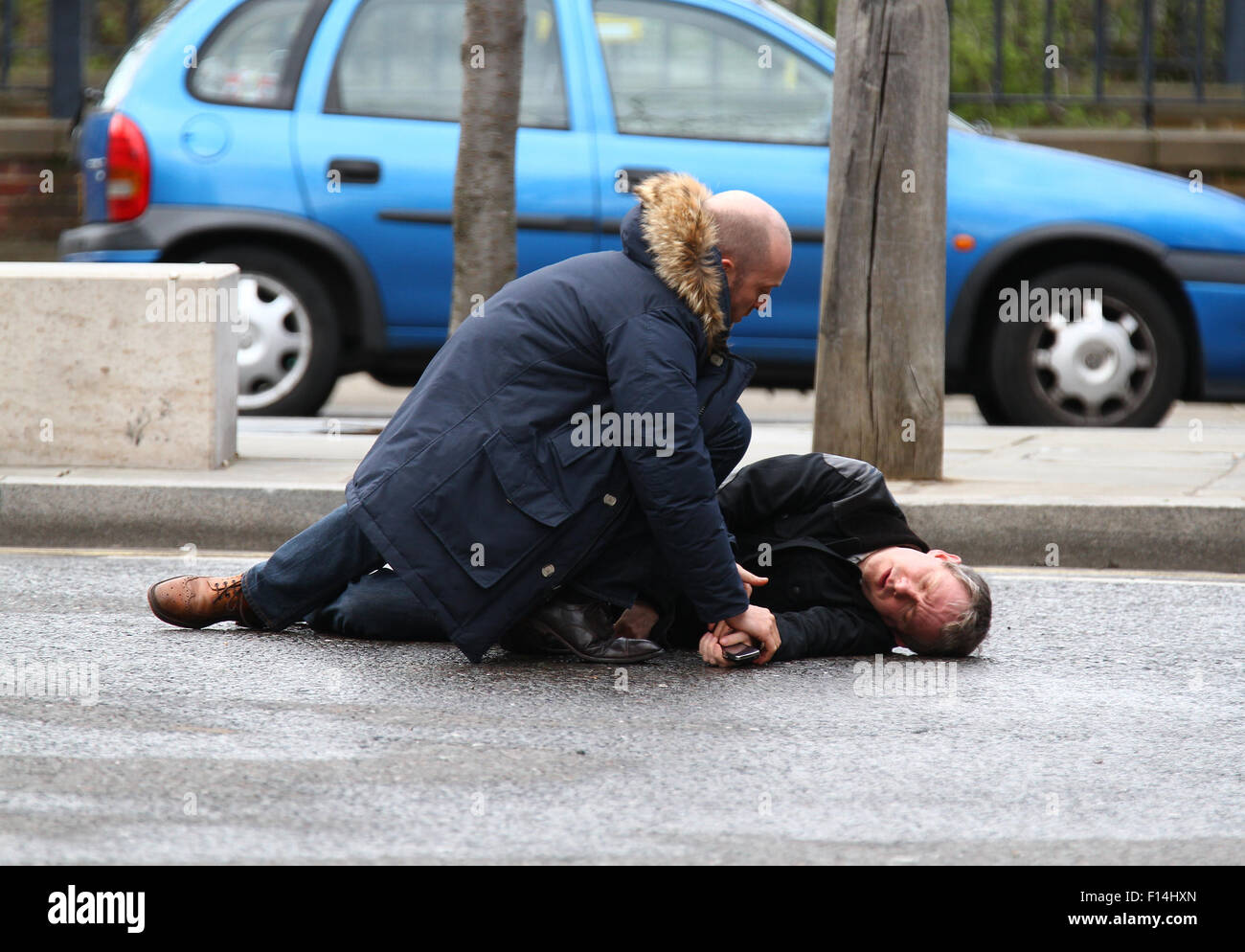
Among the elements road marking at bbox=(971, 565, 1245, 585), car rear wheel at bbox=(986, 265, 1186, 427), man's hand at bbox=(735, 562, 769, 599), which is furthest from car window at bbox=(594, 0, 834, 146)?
man's hand at bbox=(735, 562, 769, 599)

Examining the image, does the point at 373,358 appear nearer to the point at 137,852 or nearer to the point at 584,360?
the point at 584,360

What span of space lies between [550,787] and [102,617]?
6.28 ft

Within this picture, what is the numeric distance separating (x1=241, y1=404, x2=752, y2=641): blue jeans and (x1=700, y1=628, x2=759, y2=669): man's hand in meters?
0.20

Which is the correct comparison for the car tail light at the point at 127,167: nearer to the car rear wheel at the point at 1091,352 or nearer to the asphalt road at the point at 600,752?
the asphalt road at the point at 600,752

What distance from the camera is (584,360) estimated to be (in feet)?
13.9

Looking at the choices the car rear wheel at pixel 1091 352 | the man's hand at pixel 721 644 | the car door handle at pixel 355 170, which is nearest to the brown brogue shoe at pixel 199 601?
the man's hand at pixel 721 644

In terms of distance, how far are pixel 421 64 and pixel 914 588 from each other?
4.36 metres

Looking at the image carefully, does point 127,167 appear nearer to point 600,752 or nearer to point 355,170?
point 355,170

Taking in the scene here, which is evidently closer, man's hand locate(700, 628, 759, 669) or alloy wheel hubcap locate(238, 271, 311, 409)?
man's hand locate(700, 628, 759, 669)

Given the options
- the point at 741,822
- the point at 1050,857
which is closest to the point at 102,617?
the point at 741,822

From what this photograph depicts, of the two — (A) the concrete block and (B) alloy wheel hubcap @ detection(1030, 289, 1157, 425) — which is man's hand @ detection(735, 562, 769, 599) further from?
(B) alloy wheel hubcap @ detection(1030, 289, 1157, 425)

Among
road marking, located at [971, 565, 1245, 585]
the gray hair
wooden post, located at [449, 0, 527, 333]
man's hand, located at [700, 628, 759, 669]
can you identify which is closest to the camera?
man's hand, located at [700, 628, 759, 669]

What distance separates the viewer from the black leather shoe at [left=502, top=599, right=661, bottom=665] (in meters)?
4.41

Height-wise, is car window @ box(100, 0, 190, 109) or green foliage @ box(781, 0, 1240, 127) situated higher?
green foliage @ box(781, 0, 1240, 127)
